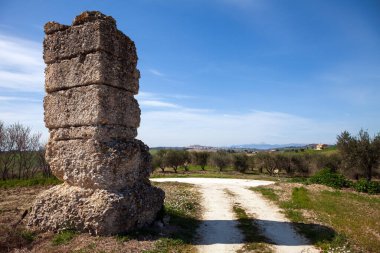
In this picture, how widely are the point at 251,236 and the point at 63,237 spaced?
5.94 m

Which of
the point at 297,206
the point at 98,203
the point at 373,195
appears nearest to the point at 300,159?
the point at 373,195

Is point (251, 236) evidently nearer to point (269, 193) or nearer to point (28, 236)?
point (28, 236)

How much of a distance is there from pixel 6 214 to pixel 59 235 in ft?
13.2

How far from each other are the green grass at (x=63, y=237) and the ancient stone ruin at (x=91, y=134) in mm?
203

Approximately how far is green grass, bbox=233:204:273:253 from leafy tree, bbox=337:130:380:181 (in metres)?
20.5

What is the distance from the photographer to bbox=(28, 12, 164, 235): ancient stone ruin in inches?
397

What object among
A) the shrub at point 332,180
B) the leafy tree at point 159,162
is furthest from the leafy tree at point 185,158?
the shrub at point 332,180

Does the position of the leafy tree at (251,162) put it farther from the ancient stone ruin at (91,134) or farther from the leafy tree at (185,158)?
the ancient stone ruin at (91,134)

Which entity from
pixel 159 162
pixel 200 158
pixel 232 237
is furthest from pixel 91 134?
pixel 200 158

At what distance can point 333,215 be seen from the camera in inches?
553

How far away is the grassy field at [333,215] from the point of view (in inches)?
400

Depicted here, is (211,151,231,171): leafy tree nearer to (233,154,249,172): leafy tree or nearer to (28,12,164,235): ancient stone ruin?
(233,154,249,172): leafy tree

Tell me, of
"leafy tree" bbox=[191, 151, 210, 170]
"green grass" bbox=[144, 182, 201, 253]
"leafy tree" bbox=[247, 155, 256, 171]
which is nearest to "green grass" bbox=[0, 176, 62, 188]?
"green grass" bbox=[144, 182, 201, 253]

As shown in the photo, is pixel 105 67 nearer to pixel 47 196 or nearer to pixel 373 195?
pixel 47 196
